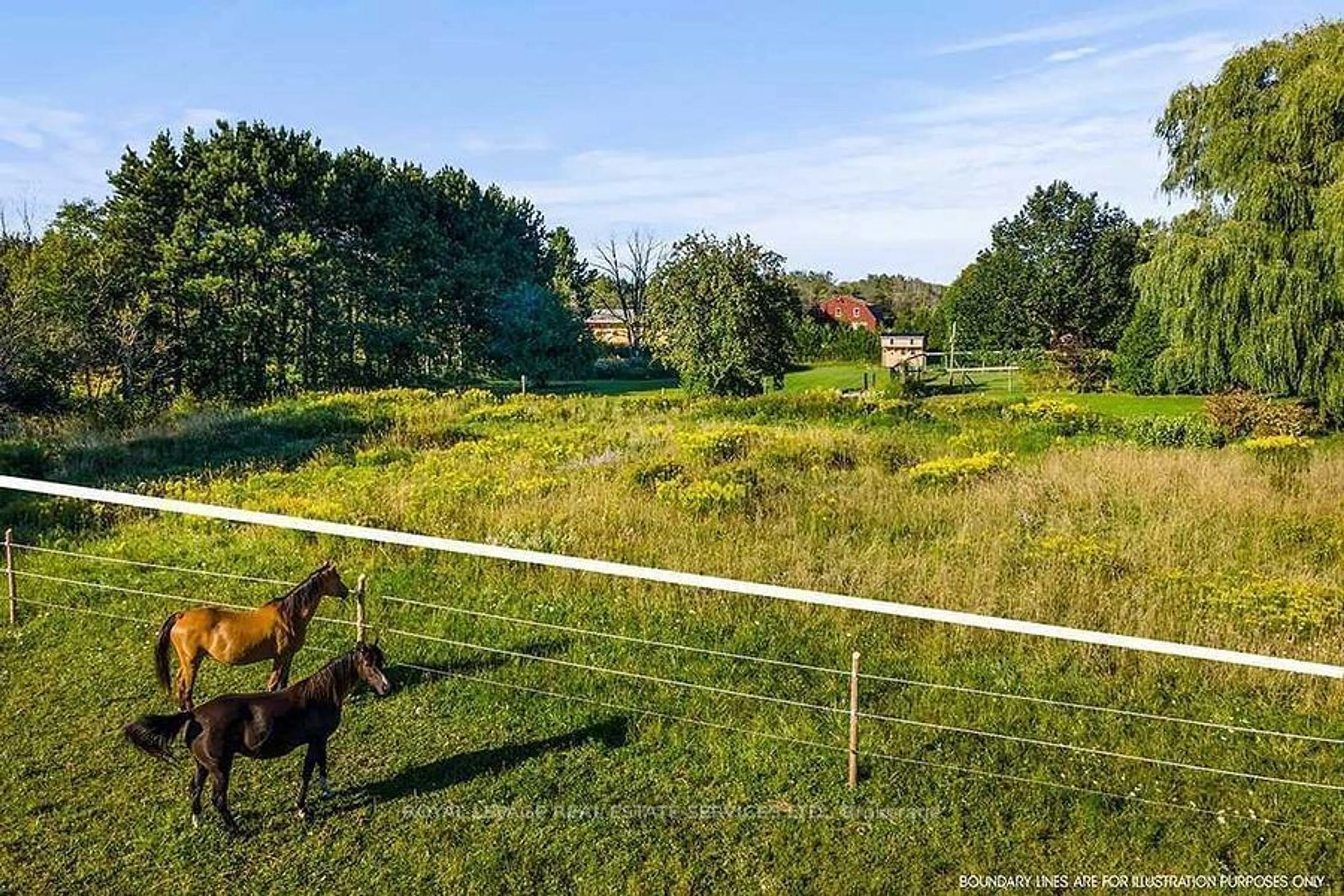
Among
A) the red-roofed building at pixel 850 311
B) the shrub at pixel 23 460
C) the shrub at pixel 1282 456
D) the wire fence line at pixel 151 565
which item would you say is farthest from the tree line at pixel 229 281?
the red-roofed building at pixel 850 311

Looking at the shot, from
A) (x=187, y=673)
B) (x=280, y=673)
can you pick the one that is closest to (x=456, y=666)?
(x=280, y=673)

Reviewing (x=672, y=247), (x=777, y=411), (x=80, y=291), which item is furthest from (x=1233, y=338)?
(x=80, y=291)

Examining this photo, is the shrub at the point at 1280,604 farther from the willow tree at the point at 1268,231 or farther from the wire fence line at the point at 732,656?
the willow tree at the point at 1268,231

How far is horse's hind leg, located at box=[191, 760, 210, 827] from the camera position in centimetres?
433

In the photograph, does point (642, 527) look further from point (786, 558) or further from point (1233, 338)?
point (1233, 338)

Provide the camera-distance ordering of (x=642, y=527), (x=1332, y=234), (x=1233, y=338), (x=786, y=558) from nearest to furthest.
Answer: (x=786, y=558) → (x=642, y=527) → (x=1332, y=234) → (x=1233, y=338)

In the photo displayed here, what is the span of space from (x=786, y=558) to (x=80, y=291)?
27525 mm

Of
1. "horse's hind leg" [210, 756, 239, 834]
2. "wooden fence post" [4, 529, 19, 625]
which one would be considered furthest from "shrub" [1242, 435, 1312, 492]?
"wooden fence post" [4, 529, 19, 625]

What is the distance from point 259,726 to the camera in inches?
163

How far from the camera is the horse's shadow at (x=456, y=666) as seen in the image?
6.35 meters

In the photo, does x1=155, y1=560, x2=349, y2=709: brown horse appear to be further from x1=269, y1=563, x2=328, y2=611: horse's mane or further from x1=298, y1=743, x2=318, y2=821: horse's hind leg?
x1=298, y1=743, x2=318, y2=821: horse's hind leg

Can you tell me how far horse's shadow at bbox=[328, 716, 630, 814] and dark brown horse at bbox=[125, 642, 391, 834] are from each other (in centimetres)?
37

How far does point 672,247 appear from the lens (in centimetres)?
2684

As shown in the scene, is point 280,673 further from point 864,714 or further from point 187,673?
point 864,714
